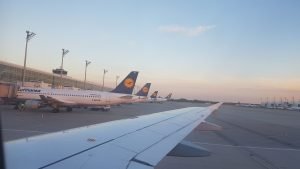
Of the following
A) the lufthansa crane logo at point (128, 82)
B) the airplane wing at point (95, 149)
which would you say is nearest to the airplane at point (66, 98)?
the lufthansa crane logo at point (128, 82)

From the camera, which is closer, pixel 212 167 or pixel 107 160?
pixel 107 160

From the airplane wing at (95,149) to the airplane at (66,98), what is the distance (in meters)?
32.0

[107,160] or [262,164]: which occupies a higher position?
[107,160]

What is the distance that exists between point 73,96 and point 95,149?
3611 cm

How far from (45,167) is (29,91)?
3791cm

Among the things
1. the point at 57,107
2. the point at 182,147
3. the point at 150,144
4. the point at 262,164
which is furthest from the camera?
the point at 57,107

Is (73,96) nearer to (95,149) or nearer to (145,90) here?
(145,90)

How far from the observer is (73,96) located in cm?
3969

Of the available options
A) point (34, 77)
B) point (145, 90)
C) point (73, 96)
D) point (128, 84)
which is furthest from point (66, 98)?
point (34, 77)

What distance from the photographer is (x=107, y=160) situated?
13.2ft

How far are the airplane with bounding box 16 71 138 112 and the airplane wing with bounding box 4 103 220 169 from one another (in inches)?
1261

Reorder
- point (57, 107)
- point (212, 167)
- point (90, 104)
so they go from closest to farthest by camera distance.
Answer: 1. point (212, 167)
2. point (57, 107)
3. point (90, 104)

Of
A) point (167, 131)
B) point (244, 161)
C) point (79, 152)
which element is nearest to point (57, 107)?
point (244, 161)

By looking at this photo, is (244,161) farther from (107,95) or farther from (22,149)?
(107,95)
